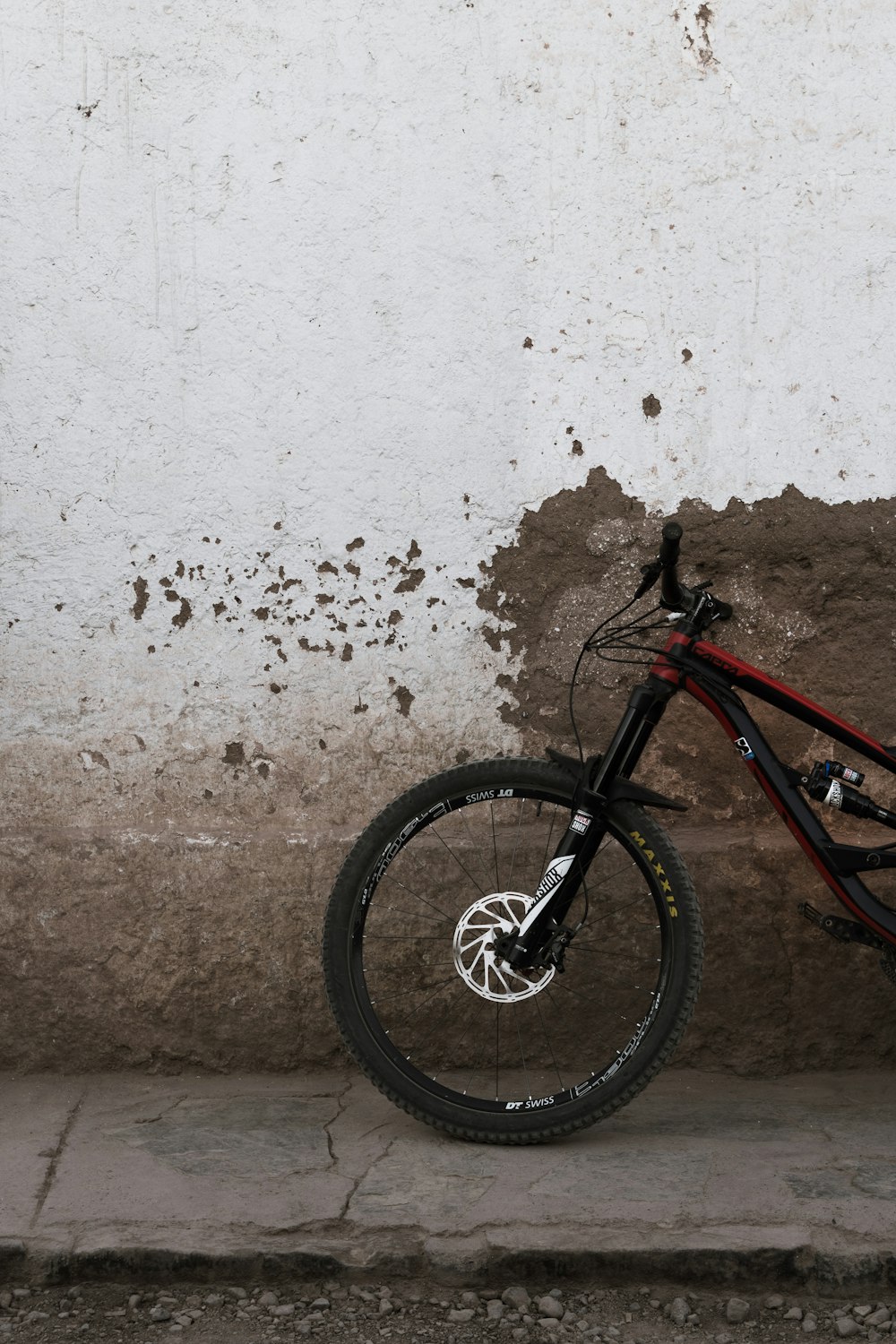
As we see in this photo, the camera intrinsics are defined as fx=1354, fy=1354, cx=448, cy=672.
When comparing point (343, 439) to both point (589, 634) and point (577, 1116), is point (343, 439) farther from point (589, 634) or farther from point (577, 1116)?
point (577, 1116)

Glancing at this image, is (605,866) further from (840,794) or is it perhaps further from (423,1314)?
(423,1314)

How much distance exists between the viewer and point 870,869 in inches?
114

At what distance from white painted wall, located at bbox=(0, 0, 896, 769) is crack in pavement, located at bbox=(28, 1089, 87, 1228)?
86 centimetres

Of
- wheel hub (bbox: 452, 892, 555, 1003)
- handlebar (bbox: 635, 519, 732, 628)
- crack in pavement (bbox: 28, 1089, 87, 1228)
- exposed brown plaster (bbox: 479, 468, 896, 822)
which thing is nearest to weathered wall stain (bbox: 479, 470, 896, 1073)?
exposed brown plaster (bbox: 479, 468, 896, 822)

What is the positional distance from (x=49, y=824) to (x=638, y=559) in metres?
1.60

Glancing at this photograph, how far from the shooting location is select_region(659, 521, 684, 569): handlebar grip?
111 inches

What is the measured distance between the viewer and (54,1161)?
2.84 meters

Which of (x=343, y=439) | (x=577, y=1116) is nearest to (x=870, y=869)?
(x=577, y=1116)

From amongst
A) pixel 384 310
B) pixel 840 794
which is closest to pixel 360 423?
pixel 384 310

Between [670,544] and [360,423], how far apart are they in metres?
0.90

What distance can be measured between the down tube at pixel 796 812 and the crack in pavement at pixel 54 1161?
1682 mm

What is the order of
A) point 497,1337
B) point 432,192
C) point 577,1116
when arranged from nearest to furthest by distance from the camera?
point 497,1337, point 577,1116, point 432,192

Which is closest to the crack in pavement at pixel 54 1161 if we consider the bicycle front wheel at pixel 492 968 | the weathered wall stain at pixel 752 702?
the bicycle front wheel at pixel 492 968

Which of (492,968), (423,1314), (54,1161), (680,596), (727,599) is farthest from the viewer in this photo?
(727,599)
